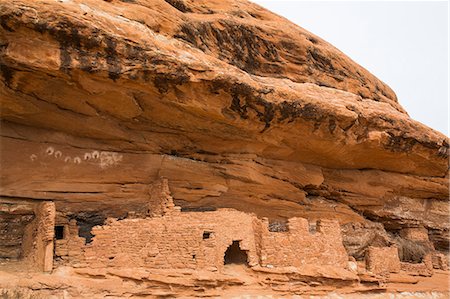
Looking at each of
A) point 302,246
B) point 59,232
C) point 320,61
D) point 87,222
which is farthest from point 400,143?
point 59,232

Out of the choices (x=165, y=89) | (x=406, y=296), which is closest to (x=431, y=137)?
(x=406, y=296)

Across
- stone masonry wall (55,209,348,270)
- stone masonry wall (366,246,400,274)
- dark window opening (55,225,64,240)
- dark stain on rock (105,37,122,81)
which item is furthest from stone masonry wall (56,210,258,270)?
stone masonry wall (366,246,400,274)

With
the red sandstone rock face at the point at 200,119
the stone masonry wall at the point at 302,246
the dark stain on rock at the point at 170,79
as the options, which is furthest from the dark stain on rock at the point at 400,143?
the dark stain on rock at the point at 170,79

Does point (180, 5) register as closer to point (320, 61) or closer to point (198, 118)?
point (198, 118)

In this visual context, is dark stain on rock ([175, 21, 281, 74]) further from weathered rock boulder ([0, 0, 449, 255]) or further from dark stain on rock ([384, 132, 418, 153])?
dark stain on rock ([384, 132, 418, 153])

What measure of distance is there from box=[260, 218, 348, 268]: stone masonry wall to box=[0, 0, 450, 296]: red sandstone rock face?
1.58m

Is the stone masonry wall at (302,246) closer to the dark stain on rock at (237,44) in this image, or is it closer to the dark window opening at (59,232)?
the dark stain on rock at (237,44)

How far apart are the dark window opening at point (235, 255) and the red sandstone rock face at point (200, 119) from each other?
4.85ft

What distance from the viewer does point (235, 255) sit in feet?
41.1

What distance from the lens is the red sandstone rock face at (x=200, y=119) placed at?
10156 millimetres

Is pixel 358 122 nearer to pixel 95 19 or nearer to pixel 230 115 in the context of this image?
pixel 230 115

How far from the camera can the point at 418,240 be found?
16422 millimetres

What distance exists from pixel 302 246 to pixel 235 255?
1.46 m

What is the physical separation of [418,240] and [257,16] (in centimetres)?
767
